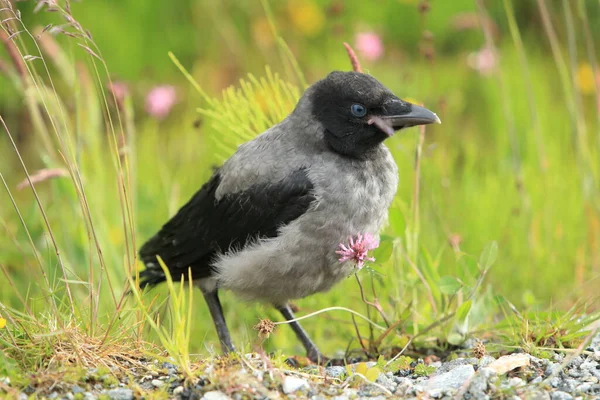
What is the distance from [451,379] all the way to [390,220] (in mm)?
1161

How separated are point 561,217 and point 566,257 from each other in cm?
39

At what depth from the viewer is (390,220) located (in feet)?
13.1

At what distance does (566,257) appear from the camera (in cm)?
492

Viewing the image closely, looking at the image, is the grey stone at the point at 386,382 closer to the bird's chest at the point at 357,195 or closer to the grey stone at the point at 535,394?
the grey stone at the point at 535,394

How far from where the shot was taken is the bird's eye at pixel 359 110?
12.5 feet

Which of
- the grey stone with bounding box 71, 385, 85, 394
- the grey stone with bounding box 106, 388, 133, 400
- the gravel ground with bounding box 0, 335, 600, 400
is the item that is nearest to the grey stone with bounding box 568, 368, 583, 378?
the gravel ground with bounding box 0, 335, 600, 400

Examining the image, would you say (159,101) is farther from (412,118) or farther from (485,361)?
(485,361)

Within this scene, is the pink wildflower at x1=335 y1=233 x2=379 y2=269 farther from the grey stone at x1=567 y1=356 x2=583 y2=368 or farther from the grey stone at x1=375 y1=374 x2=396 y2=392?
the grey stone at x1=567 y1=356 x2=583 y2=368

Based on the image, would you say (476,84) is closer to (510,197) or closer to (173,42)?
(510,197)

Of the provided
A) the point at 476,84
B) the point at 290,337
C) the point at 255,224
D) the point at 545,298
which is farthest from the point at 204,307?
the point at 476,84

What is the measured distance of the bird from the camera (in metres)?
3.71

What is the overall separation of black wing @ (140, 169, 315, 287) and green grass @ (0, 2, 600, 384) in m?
0.22

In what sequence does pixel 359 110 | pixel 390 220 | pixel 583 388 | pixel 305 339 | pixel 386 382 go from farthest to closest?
1. pixel 305 339
2. pixel 390 220
3. pixel 359 110
4. pixel 386 382
5. pixel 583 388

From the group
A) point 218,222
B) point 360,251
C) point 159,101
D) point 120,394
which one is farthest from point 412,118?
point 159,101
